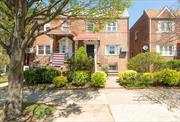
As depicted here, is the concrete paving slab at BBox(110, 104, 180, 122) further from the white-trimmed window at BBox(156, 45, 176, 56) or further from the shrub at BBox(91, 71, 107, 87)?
the white-trimmed window at BBox(156, 45, 176, 56)

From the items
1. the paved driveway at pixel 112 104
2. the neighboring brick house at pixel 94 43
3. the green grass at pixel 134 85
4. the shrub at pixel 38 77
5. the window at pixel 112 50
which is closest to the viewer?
the paved driveway at pixel 112 104

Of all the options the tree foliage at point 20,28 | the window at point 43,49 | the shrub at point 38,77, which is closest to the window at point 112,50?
the window at point 43,49

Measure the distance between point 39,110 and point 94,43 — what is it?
20015 millimetres

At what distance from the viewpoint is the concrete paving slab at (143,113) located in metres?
13.4

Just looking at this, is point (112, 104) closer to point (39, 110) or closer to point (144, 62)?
point (39, 110)

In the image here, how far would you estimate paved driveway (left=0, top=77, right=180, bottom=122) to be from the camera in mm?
13703

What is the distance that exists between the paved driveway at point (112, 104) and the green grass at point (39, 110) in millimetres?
347

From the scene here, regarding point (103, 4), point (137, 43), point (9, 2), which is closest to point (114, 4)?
point (103, 4)

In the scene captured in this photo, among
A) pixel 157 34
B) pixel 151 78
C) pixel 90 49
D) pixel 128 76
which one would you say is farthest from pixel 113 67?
pixel 151 78

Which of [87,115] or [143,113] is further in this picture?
[143,113]

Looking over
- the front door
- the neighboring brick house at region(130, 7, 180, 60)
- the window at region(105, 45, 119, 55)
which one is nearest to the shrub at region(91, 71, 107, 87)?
the window at region(105, 45, 119, 55)

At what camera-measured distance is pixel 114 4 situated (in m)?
16.0

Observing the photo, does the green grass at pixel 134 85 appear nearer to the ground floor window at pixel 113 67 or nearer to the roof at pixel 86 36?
the ground floor window at pixel 113 67

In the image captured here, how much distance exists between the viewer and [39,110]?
1466 cm
